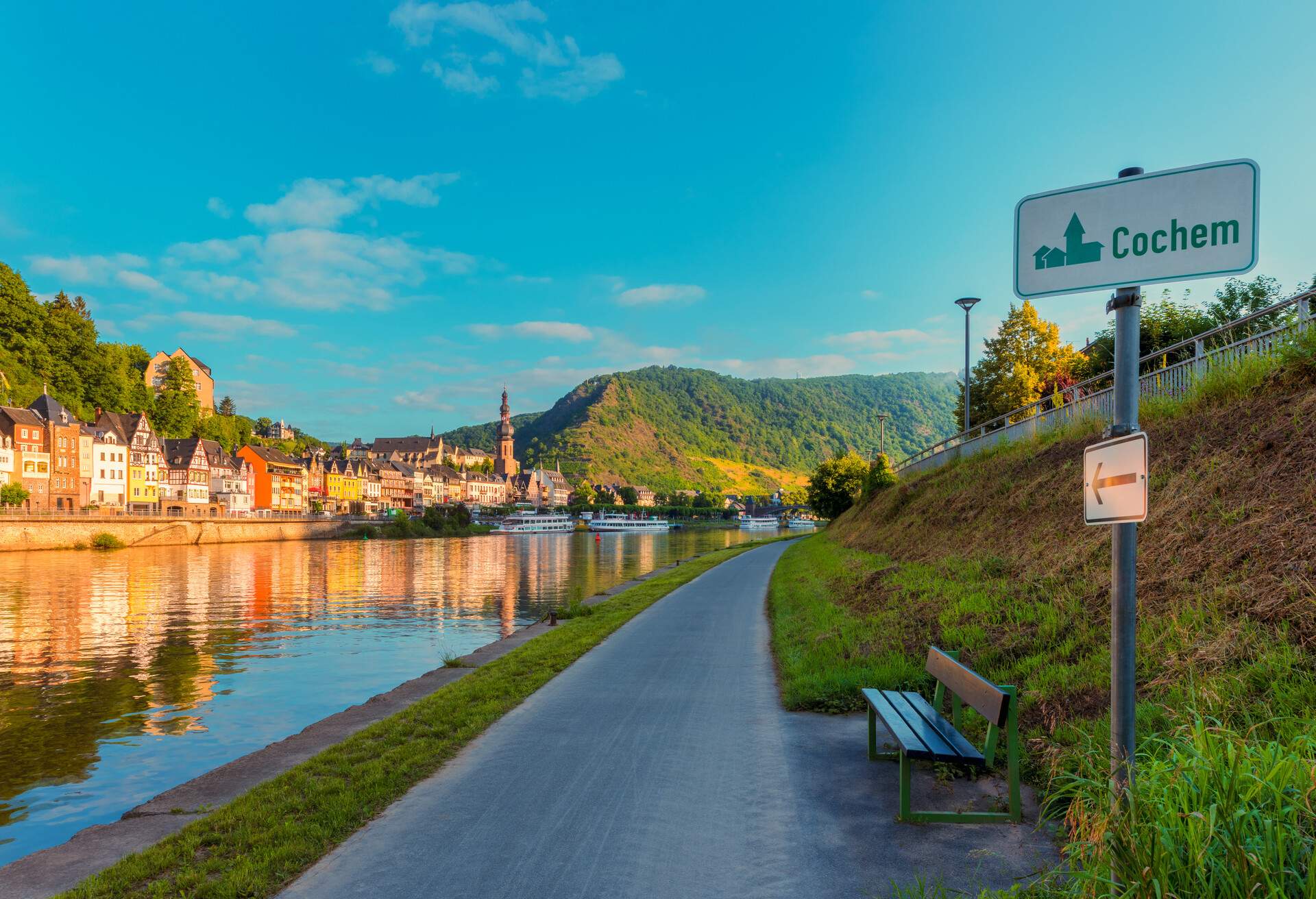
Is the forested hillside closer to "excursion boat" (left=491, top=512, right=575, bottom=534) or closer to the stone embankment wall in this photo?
the stone embankment wall

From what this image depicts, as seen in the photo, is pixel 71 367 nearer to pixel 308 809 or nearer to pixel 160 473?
pixel 160 473

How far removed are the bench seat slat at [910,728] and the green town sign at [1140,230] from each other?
3.33 m

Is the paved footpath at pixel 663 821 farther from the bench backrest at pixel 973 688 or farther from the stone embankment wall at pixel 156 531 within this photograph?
the stone embankment wall at pixel 156 531

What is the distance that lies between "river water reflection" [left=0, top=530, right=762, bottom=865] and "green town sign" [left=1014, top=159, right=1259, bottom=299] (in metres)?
9.39

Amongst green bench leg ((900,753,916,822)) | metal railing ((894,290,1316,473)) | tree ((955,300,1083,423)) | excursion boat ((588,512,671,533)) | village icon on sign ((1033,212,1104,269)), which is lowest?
excursion boat ((588,512,671,533))

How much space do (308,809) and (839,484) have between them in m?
54.4

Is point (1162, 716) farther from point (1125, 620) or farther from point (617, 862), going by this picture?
point (617, 862)

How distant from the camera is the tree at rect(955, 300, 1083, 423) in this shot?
38.4 m

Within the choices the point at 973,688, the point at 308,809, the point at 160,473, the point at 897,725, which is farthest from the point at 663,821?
the point at 160,473

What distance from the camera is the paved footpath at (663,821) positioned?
4.46 meters

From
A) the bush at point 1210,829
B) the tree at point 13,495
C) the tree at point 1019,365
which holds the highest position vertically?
the tree at point 1019,365

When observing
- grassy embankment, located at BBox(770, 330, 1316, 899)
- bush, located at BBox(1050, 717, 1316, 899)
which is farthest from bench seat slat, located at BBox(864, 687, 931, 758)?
bush, located at BBox(1050, 717, 1316, 899)

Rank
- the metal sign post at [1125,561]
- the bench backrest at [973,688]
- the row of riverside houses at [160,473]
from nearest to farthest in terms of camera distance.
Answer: the metal sign post at [1125,561]
the bench backrest at [973,688]
the row of riverside houses at [160,473]

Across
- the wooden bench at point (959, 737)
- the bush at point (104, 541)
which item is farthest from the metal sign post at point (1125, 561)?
the bush at point (104, 541)
